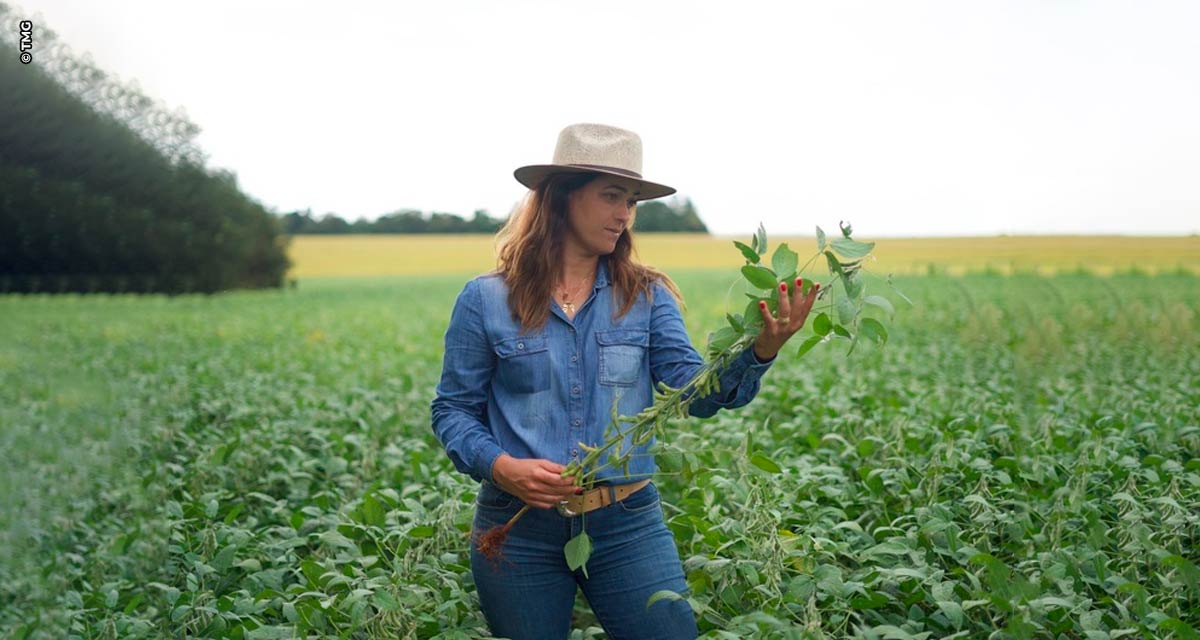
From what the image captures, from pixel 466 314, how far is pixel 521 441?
0.37 m

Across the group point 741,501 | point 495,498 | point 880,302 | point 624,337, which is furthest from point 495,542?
point 741,501

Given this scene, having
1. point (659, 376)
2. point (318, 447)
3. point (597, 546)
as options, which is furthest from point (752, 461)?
point (318, 447)

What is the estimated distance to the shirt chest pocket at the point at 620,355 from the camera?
2646 millimetres

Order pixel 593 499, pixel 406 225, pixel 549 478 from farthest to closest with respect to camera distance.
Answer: pixel 406 225 < pixel 593 499 < pixel 549 478

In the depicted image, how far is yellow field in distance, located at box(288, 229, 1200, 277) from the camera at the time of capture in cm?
837

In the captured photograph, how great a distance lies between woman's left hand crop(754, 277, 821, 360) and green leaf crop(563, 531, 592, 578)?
0.64m

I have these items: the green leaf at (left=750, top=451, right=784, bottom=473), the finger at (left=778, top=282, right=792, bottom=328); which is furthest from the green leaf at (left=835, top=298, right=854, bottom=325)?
the green leaf at (left=750, top=451, right=784, bottom=473)

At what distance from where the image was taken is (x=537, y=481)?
2432mm

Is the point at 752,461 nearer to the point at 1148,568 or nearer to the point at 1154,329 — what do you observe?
the point at 1148,568

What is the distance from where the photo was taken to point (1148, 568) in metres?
3.35

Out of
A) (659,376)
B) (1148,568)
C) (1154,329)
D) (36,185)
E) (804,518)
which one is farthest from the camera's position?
(36,185)

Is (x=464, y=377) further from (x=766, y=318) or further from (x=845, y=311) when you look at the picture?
(x=845, y=311)

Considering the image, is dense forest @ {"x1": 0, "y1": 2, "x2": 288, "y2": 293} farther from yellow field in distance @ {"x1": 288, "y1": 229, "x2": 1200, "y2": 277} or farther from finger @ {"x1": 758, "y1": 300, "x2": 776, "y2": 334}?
finger @ {"x1": 758, "y1": 300, "x2": 776, "y2": 334}

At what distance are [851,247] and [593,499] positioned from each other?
2.80 feet
